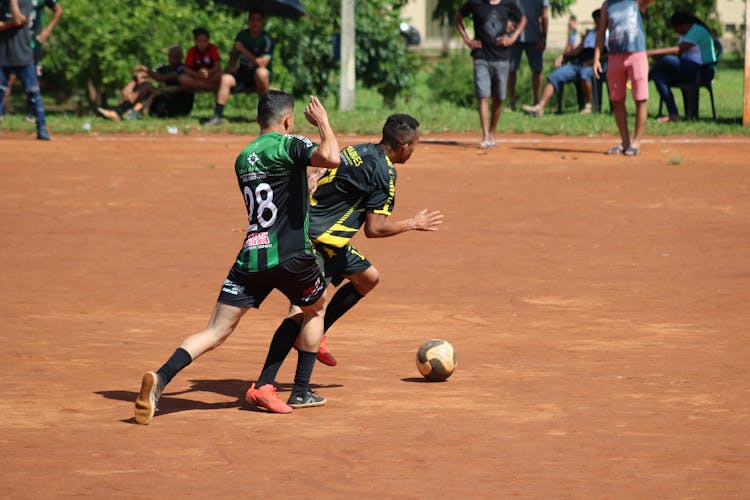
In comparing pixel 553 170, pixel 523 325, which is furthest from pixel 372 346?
pixel 553 170

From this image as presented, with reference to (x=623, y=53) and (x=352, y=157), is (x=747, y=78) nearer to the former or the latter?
(x=623, y=53)

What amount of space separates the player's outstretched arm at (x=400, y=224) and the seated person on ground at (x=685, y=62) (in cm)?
1524

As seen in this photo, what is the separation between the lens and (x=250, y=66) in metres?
21.0

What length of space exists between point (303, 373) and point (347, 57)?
55.6ft

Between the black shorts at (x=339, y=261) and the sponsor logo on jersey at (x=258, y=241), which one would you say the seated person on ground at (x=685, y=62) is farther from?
the sponsor logo on jersey at (x=258, y=241)

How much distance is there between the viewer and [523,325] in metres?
8.94

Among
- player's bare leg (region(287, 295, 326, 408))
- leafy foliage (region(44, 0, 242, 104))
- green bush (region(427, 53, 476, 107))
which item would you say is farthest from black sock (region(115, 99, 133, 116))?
player's bare leg (region(287, 295, 326, 408))

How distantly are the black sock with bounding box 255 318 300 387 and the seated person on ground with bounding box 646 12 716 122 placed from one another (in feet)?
51.2

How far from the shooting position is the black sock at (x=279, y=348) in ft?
22.8

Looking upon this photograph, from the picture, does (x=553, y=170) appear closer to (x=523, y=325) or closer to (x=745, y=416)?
(x=523, y=325)

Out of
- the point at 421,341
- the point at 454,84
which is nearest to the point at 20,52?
the point at 454,84

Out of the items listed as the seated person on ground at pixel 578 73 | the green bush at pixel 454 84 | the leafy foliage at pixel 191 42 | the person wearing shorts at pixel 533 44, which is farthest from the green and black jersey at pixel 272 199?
the green bush at pixel 454 84

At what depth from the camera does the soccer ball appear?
733 centimetres

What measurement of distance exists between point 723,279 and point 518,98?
695 inches
